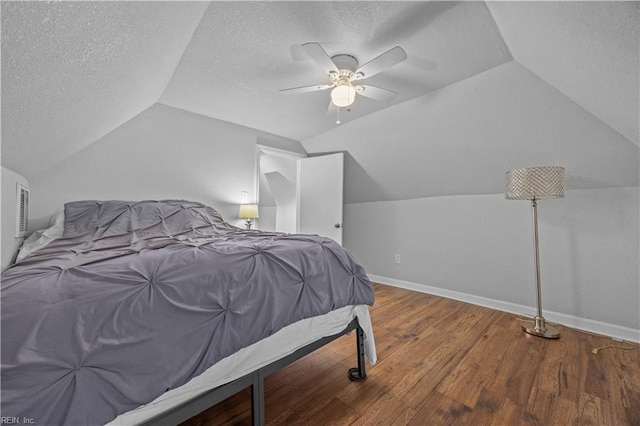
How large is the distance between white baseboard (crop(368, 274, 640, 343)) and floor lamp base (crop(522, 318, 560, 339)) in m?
0.23

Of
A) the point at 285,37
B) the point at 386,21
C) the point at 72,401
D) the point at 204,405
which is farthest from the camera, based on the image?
the point at 285,37

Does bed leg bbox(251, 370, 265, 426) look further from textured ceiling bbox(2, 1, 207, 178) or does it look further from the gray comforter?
textured ceiling bbox(2, 1, 207, 178)

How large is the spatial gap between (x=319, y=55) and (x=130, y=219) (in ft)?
6.92

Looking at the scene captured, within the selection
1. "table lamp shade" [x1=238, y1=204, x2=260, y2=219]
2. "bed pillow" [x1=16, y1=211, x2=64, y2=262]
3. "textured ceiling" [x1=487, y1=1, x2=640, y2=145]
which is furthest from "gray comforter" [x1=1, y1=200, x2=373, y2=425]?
"table lamp shade" [x1=238, y1=204, x2=260, y2=219]

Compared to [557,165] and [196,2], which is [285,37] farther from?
[557,165]

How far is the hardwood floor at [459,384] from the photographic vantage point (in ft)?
4.15

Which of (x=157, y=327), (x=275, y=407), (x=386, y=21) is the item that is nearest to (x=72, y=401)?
(x=157, y=327)

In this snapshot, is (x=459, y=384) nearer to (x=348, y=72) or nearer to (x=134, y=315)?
(x=134, y=315)

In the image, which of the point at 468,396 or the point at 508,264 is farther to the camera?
the point at 508,264

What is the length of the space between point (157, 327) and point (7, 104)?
0.94m

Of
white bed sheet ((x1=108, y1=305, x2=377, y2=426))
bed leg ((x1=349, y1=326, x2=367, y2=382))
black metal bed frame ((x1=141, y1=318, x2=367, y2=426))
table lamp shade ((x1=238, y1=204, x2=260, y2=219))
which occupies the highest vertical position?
table lamp shade ((x1=238, y1=204, x2=260, y2=219))

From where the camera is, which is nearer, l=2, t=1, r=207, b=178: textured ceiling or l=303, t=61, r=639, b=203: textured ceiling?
l=2, t=1, r=207, b=178: textured ceiling

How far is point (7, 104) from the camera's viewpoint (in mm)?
870

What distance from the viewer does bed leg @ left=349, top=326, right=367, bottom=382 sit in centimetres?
154
